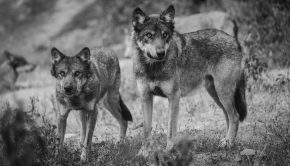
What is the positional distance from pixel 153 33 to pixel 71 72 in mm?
1229

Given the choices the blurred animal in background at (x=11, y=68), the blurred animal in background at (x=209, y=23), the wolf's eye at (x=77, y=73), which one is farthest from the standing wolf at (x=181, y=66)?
the blurred animal in background at (x=11, y=68)

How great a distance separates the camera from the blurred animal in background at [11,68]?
1320 centimetres

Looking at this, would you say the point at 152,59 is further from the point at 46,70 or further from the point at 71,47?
the point at 71,47

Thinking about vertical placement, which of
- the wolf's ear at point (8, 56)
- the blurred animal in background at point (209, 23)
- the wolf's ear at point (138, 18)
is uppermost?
the blurred animal in background at point (209, 23)

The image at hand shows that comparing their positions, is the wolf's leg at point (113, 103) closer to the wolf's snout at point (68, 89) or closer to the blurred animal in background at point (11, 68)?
the wolf's snout at point (68, 89)

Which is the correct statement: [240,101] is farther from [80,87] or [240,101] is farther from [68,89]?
[68,89]

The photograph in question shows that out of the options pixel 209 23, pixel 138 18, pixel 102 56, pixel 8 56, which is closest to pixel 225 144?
pixel 138 18

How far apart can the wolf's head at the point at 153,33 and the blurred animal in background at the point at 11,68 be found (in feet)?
25.2

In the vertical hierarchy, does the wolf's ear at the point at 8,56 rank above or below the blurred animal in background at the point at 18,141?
above

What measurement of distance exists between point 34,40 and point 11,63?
6.05 metres

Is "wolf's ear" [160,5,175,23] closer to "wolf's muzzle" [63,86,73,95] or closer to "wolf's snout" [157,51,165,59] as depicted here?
"wolf's snout" [157,51,165,59]

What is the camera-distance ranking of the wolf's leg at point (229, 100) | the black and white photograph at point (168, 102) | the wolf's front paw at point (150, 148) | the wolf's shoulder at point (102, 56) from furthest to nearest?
the wolf's shoulder at point (102, 56)
the wolf's leg at point (229, 100)
the black and white photograph at point (168, 102)
the wolf's front paw at point (150, 148)

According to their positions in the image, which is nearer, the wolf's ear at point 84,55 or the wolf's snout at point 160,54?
the wolf's snout at point 160,54

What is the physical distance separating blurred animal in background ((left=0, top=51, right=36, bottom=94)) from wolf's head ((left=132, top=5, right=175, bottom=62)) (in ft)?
25.2
